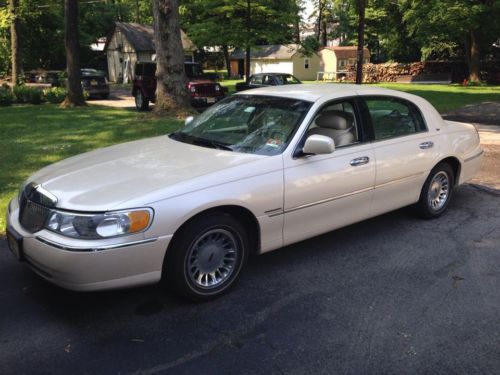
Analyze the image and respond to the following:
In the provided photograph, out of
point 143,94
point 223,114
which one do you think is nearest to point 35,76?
point 143,94

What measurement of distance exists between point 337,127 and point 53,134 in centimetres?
835

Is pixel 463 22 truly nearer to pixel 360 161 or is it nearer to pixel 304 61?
pixel 304 61

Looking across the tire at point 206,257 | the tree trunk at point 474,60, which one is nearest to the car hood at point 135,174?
the tire at point 206,257

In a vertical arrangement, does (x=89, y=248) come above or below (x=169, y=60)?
below

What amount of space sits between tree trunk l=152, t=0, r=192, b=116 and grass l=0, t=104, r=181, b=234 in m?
0.71

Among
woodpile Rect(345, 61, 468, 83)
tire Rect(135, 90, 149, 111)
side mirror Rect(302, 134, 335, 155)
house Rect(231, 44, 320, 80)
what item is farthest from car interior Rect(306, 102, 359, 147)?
house Rect(231, 44, 320, 80)

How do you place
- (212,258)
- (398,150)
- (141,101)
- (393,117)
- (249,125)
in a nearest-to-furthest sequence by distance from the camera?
(212,258) → (249,125) → (398,150) → (393,117) → (141,101)

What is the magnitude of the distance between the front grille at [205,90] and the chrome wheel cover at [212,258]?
14.2 meters

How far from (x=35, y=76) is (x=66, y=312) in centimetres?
4462

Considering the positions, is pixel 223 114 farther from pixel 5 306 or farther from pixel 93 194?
pixel 5 306

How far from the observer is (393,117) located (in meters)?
5.17

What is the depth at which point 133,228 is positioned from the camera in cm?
327

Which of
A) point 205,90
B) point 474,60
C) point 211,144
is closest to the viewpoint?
point 211,144

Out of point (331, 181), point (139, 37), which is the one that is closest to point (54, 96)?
point (331, 181)
